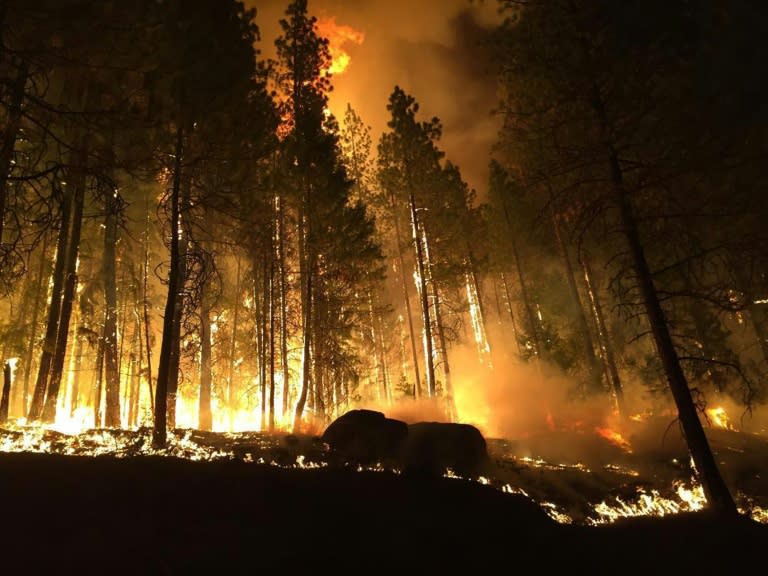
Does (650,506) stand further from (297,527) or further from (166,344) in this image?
(166,344)

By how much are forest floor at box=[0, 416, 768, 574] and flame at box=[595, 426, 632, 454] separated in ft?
14.5

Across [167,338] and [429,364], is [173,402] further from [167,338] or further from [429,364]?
[429,364]

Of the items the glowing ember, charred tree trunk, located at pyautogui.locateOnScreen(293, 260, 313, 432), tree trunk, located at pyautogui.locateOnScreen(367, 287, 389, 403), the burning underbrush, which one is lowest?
the glowing ember

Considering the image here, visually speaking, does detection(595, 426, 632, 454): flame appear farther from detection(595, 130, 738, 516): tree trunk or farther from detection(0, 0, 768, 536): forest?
detection(595, 130, 738, 516): tree trunk

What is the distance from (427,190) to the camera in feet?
72.3

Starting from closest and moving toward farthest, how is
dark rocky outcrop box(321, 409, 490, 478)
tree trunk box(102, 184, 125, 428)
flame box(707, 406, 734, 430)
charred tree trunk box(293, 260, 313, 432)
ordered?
1. dark rocky outcrop box(321, 409, 490, 478)
2. tree trunk box(102, 184, 125, 428)
3. charred tree trunk box(293, 260, 313, 432)
4. flame box(707, 406, 734, 430)

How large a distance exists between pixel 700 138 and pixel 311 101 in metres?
15.1

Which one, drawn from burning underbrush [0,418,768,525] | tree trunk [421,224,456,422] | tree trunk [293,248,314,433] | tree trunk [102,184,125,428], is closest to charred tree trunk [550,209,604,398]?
burning underbrush [0,418,768,525]

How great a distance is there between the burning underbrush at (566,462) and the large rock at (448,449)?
304 millimetres

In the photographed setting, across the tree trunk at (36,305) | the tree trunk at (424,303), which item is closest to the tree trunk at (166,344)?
the tree trunk at (424,303)

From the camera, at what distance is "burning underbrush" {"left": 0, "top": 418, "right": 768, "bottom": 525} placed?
315 inches

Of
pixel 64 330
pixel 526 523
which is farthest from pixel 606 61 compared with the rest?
pixel 64 330

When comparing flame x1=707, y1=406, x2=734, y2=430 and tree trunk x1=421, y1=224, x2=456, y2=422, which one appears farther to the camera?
tree trunk x1=421, y1=224, x2=456, y2=422

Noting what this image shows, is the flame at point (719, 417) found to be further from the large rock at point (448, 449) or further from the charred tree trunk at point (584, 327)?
the large rock at point (448, 449)
